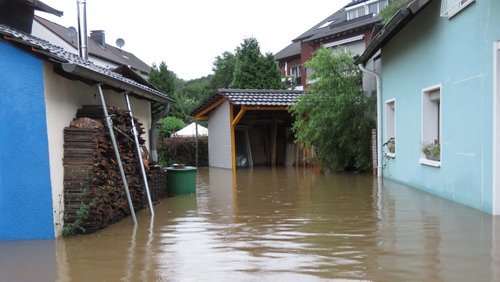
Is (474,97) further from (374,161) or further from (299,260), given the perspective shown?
(374,161)

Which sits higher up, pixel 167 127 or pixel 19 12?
pixel 19 12

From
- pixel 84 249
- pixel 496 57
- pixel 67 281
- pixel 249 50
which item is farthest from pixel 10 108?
pixel 249 50

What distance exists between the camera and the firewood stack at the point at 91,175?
22.4 ft

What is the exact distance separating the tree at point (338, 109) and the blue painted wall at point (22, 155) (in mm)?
10533

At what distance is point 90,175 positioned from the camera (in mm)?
6957

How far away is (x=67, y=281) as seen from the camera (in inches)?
186

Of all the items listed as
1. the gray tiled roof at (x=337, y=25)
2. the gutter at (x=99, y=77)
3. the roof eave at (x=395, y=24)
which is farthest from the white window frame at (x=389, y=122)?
the gray tiled roof at (x=337, y=25)

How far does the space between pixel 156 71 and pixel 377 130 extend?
23242mm

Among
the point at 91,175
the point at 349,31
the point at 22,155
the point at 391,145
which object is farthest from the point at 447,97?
the point at 349,31

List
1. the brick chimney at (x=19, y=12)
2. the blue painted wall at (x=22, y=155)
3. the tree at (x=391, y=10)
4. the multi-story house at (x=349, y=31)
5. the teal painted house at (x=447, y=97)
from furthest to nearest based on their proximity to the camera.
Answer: the multi-story house at (x=349, y=31) → the tree at (x=391, y=10) → the brick chimney at (x=19, y=12) → the teal painted house at (x=447, y=97) → the blue painted wall at (x=22, y=155)

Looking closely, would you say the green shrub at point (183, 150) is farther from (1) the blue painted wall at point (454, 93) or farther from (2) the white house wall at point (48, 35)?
(1) the blue painted wall at point (454, 93)

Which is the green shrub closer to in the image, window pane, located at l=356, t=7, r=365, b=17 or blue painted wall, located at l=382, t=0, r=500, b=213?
blue painted wall, located at l=382, t=0, r=500, b=213

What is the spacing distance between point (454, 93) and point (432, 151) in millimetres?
1724

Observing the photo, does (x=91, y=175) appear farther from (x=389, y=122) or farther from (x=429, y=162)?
(x=389, y=122)
